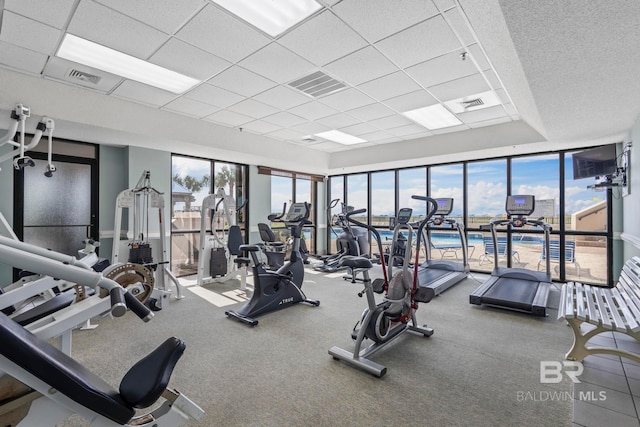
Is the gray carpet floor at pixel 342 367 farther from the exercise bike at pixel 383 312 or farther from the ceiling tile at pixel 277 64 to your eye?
the ceiling tile at pixel 277 64

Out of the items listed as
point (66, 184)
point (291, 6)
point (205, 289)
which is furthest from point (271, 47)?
point (66, 184)

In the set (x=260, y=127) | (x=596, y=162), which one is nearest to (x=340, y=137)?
(x=260, y=127)

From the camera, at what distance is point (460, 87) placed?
3.81m

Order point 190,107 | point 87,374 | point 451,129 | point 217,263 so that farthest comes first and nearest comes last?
point 451,129 → point 217,263 → point 190,107 → point 87,374

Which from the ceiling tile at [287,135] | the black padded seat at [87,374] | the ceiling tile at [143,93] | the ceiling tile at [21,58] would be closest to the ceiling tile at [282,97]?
the ceiling tile at [143,93]

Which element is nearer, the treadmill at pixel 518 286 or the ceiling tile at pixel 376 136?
the treadmill at pixel 518 286

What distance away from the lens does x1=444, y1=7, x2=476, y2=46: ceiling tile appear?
244 centimetres

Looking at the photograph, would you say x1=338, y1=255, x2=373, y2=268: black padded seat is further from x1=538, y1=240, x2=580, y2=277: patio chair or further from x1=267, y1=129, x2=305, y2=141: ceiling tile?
x1=538, y1=240, x2=580, y2=277: patio chair

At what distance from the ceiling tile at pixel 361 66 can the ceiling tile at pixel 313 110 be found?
2.95 ft

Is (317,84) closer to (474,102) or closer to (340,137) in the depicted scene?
(474,102)

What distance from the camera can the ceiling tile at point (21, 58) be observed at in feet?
9.64

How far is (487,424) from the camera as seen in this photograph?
75.3 inches

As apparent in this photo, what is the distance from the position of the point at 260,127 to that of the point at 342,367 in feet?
14.4

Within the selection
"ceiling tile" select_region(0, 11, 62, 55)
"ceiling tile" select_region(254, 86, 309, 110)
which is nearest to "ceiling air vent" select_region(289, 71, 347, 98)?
"ceiling tile" select_region(254, 86, 309, 110)
